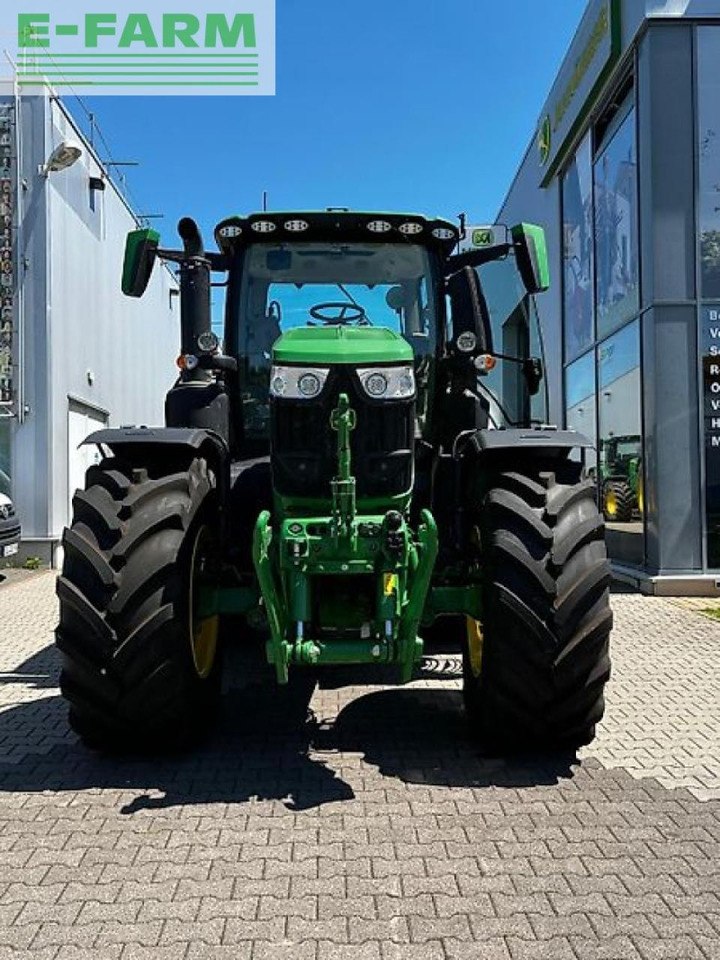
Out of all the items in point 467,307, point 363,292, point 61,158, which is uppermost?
point 61,158

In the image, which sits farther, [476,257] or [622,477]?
[622,477]

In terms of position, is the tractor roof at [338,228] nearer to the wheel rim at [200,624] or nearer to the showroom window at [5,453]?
the wheel rim at [200,624]

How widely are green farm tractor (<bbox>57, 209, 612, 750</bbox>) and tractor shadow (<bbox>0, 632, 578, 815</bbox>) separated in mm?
158

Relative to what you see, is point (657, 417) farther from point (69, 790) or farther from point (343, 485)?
point (69, 790)

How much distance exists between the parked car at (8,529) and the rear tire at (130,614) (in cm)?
830

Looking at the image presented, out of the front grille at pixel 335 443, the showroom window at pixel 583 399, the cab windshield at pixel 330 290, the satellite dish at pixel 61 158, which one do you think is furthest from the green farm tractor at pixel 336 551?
the satellite dish at pixel 61 158

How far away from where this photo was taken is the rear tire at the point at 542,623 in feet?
13.8

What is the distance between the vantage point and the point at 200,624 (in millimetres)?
4801

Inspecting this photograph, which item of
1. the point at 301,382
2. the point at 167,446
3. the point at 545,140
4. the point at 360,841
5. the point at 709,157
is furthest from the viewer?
the point at 545,140

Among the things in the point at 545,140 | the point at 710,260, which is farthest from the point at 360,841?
the point at 545,140

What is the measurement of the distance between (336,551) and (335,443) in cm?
57

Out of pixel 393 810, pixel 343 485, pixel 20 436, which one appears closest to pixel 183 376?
pixel 343 485

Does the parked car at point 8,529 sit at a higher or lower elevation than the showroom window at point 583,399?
lower

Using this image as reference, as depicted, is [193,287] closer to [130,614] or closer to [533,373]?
[130,614]
